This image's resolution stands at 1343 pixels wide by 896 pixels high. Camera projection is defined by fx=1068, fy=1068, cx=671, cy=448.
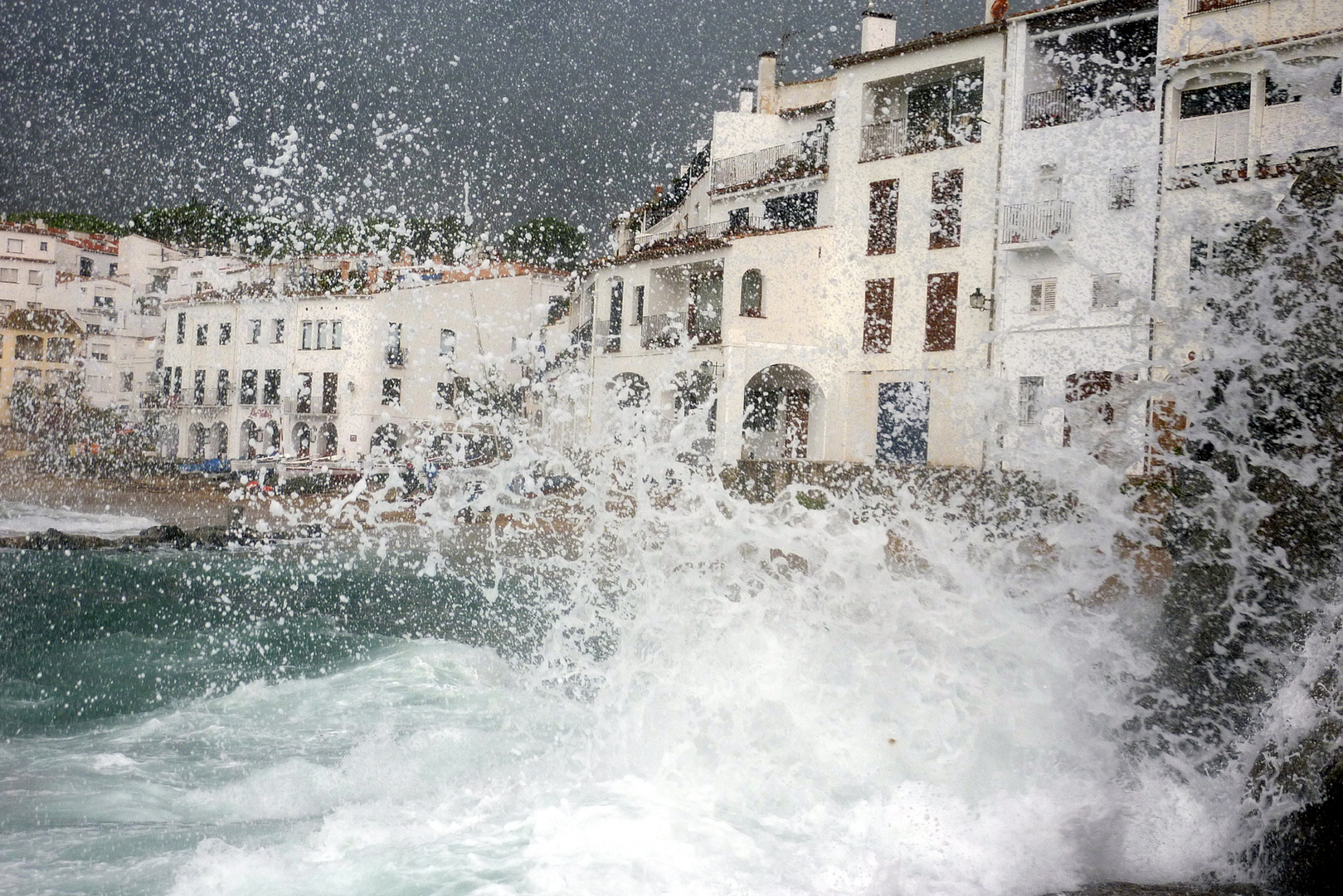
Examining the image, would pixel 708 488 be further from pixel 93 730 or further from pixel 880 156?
pixel 880 156

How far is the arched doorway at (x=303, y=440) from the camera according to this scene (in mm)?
51406

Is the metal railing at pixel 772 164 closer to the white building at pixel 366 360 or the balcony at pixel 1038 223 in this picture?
the balcony at pixel 1038 223

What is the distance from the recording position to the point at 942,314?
27844 mm

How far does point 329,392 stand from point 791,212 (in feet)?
87.7

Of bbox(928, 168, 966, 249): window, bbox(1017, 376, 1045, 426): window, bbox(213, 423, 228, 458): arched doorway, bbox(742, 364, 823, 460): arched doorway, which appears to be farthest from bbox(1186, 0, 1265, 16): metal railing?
bbox(213, 423, 228, 458): arched doorway

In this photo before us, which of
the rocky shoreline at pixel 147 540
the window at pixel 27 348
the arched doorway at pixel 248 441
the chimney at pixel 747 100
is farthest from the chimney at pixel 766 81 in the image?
the window at pixel 27 348

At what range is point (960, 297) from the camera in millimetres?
27469

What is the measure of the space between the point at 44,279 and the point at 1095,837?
77.1m

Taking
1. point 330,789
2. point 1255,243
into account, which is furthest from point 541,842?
point 1255,243

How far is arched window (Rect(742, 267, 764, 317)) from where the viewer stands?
30.2 metres

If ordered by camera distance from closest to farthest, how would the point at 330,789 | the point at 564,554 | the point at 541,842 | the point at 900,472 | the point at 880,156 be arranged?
the point at 541,842 < the point at 330,789 < the point at 564,554 < the point at 900,472 < the point at 880,156

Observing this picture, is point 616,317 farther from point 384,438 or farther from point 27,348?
point 27,348

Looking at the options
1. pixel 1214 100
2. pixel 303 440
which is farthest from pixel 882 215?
pixel 303 440

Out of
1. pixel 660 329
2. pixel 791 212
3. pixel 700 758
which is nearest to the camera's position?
pixel 700 758
